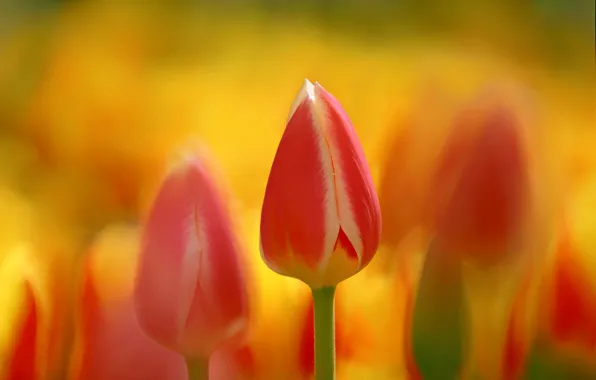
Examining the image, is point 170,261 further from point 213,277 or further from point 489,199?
point 489,199

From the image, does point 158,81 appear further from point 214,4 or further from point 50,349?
point 50,349

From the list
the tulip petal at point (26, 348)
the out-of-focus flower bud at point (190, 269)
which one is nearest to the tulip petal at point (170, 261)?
the out-of-focus flower bud at point (190, 269)

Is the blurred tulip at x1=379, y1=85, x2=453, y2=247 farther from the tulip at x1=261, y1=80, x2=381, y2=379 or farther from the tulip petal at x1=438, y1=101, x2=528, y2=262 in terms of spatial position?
the tulip at x1=261, y1=80, x2=381, y2=379

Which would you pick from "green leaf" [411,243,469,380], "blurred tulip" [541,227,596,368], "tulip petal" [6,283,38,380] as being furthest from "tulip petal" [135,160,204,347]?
"blurred tulip" [541,227,596,368]

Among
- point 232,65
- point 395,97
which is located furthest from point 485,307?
point 232,65

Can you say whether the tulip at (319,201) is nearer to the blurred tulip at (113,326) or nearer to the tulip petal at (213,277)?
the tulip petal at (213,277)

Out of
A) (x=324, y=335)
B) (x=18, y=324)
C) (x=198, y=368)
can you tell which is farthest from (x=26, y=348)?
(x=324, y=335)
